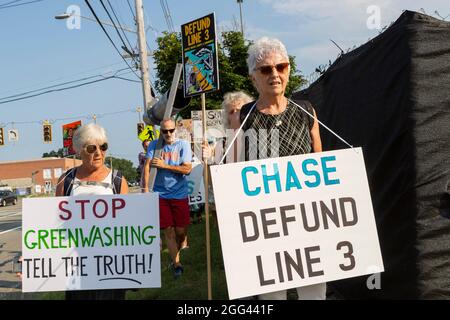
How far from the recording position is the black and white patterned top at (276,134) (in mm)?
2723

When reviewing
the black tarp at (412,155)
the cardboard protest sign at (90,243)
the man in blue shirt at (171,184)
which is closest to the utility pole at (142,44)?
the man in blue shirt at (171,184)

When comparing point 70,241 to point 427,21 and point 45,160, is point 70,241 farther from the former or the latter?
point 45,160

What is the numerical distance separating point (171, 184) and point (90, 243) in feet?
8.63

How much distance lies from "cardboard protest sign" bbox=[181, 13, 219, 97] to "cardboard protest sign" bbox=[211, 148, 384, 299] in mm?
1604

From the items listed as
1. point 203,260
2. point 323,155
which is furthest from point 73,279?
point 203,260

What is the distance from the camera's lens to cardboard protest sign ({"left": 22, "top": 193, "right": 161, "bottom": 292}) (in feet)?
9.73

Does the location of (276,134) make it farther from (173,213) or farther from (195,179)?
(195,179)

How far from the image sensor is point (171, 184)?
5.62m

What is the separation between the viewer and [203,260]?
6.49m

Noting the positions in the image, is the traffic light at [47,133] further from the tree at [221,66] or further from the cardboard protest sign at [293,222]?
the cardboard protest sign at [293,222]

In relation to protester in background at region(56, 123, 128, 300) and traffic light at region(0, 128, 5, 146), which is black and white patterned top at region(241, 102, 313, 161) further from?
traffic light at region(0, 128, 5, 146)

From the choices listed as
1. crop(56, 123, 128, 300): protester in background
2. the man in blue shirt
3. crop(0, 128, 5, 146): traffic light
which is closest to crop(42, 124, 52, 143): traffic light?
crop(0, 128, 5, 146): traffic light

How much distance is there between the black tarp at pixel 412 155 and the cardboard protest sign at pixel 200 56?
51.9 inches

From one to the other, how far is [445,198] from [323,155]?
3.72ft
